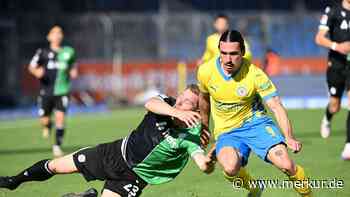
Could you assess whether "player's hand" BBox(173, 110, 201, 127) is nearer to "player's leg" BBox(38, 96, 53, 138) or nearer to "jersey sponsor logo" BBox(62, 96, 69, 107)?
"jersey sponsor logo" BBox(62, 96, 69, 107)

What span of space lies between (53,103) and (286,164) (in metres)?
8.93

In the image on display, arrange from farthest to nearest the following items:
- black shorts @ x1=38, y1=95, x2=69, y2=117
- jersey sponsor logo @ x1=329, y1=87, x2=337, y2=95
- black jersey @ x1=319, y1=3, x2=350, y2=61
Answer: black shorts @ x1=38, y1=95, x2=69, y2=117 < jersey sponsor logo @ x1=329, y1=87, x2=337, y2=95 < black jersey @ x1=319, y1=3, x2=350, y2=61

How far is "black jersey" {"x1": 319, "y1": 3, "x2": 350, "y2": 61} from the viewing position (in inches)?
538

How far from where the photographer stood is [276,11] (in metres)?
36.5

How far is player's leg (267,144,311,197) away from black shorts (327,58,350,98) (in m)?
5.45

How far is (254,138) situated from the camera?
29.3 feet

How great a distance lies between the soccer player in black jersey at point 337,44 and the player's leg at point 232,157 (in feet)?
14.2

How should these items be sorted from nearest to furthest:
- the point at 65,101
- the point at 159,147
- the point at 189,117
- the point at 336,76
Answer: the point at 189,117
the point at 159,147
the point at 336,76
the point at 65,101

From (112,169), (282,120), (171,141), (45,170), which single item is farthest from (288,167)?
(45,170)

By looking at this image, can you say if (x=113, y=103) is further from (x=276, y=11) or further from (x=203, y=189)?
(x=203, y=189)

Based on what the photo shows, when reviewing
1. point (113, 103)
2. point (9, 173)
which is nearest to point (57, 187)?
point (9, 173)

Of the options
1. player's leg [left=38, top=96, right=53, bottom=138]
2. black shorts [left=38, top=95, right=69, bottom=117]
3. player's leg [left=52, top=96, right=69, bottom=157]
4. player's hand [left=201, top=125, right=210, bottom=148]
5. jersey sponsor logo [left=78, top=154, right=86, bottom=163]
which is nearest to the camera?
player's hand [left=201, top=125, right=210, bottom=148]

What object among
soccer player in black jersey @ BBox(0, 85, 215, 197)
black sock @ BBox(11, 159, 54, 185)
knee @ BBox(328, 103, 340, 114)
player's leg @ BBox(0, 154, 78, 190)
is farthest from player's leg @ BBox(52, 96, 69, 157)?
soccer player in black jersey @ BBox(0, 85, 215, 197)

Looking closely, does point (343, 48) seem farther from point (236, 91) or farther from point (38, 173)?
point (38, 173)
